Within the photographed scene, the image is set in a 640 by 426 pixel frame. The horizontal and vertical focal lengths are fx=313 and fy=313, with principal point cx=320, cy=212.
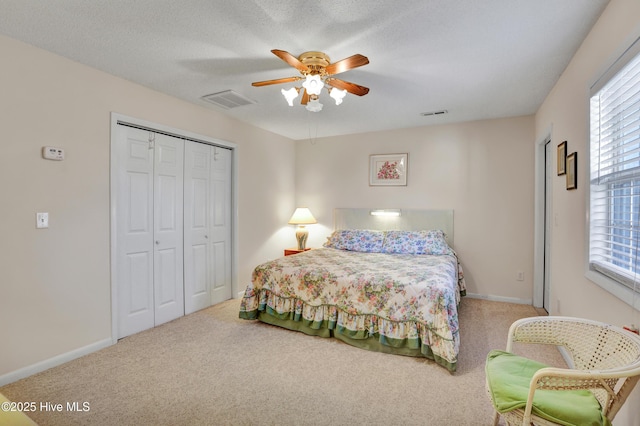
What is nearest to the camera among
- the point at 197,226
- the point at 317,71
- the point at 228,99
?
the point at 317,71

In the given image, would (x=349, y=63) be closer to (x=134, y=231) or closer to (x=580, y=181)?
(x=580, y=181)

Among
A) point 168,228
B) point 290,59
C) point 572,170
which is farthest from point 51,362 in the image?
point 572,170

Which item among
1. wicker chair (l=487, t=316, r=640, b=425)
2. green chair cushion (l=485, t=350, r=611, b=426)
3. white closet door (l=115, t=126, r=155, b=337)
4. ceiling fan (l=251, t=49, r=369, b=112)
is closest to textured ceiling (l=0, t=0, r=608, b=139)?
ceiling fan (l=251, t=49, r=369, b=112)

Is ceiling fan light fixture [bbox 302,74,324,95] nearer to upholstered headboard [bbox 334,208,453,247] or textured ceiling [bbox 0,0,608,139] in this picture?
textured ceiling [bbox 0,0,608,139]

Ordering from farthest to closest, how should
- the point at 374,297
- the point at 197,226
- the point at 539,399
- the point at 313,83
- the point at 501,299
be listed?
the point at 501,299 → the point at 197,226 → the point at 374,297 → the point at 313,83 → the point at 539,399

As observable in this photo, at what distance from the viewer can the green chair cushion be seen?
1.19 meters

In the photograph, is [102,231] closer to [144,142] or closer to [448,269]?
[144,142]

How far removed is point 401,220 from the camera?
4566mm

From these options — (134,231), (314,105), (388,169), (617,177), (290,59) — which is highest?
(290,59)

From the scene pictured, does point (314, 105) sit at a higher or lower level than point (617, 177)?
higher

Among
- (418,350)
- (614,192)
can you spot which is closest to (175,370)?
(418,350)

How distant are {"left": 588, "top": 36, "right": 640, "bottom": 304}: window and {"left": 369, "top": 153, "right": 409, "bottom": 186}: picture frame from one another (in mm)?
2656

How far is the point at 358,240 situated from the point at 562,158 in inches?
96.5

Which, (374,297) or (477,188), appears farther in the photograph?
(477,188)
